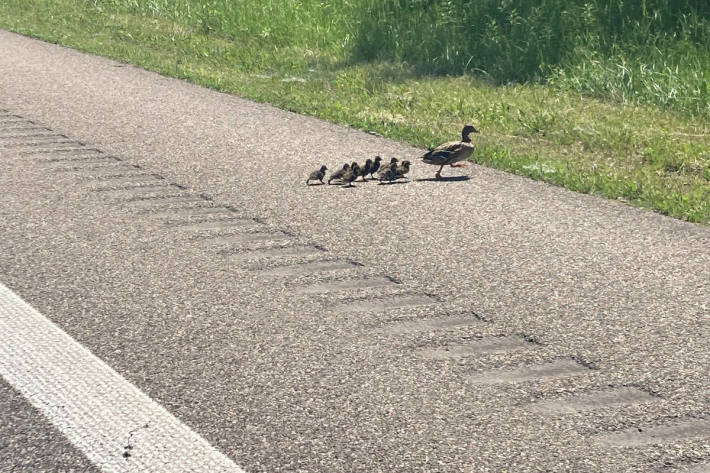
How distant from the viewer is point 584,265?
6.18 m

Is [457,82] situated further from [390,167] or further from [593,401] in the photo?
[593,401]

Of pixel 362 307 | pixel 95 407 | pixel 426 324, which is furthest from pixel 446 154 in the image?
pixel 95 407

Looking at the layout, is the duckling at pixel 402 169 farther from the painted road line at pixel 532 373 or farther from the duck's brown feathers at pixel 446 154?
the painted road line at pixel 532 373

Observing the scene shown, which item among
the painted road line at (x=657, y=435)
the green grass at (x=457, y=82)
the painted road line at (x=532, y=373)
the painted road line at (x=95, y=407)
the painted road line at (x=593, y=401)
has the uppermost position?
the painted road line at (x=657, y=435)

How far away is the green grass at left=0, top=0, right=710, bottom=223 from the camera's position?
9039mm

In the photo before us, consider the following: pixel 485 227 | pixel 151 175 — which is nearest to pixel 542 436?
pixel 485 227

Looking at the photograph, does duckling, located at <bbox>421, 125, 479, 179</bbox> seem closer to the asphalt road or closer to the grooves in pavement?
the asphalt road

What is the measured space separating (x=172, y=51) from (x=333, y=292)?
10.8 meters

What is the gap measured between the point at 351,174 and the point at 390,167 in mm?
345

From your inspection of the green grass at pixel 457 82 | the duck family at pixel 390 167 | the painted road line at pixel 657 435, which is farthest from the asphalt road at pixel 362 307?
the green grass at pixel 457 82

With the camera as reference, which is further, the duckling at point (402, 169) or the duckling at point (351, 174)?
the duckling at point (402, 169)

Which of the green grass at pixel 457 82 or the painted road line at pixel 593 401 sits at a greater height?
the painted road line at pixel 593 401

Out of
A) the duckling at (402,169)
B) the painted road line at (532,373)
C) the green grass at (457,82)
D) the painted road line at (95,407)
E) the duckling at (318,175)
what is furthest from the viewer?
the green grass at (457,82)

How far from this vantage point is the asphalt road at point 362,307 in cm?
404
